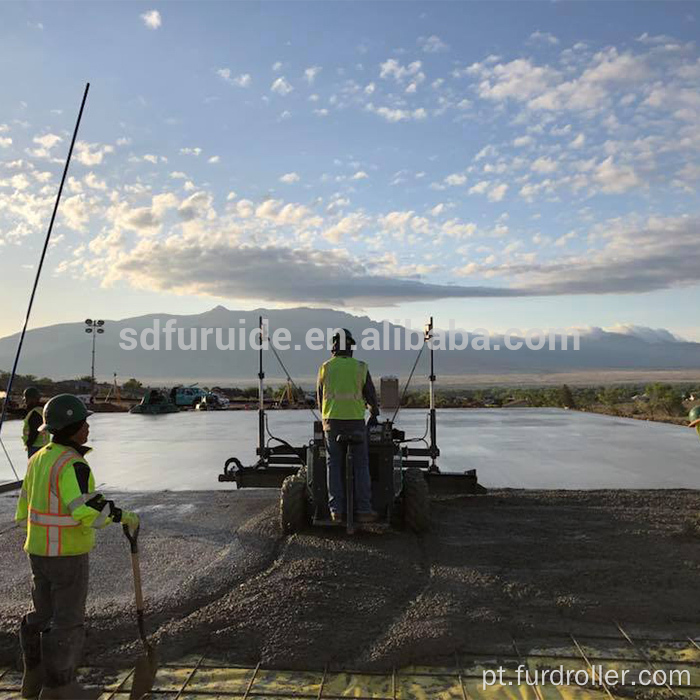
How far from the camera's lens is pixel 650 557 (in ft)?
20.1

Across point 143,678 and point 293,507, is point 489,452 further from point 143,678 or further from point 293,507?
point 143,678

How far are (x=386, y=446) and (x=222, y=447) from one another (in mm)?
9419

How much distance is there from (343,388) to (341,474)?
2.72 ft

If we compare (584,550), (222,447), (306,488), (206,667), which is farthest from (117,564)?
(222,447)

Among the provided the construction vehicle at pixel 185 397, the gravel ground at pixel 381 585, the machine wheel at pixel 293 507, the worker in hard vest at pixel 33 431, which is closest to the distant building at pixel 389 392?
the gravel ground at pixel 381 585

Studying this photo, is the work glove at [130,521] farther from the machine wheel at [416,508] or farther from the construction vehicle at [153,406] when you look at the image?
the construction vehicle at [153,406]

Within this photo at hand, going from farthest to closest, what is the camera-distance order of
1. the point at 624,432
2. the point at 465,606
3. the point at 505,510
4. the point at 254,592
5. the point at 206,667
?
1. the point at 624,432
2. the point at 505,510
3. the point at 254,592
4. the point at 465,606
5. the point at 206,667

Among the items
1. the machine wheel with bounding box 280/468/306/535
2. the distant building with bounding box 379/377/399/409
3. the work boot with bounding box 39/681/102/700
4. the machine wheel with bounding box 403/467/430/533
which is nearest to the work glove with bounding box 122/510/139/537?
the work boot with bounding box 39/681/102/700

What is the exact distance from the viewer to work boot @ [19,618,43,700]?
149 inches

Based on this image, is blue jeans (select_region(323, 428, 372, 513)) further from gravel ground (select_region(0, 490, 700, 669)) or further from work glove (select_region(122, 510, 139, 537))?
work glove (select_region(122, 510, 139, 537))

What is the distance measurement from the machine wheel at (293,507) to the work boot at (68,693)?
3.44 meters

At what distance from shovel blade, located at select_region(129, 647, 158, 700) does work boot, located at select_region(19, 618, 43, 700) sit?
1.81 feet

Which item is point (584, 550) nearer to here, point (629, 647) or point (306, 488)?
point (629, 647)

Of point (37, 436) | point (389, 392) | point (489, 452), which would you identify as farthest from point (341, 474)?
point (489, 452)
